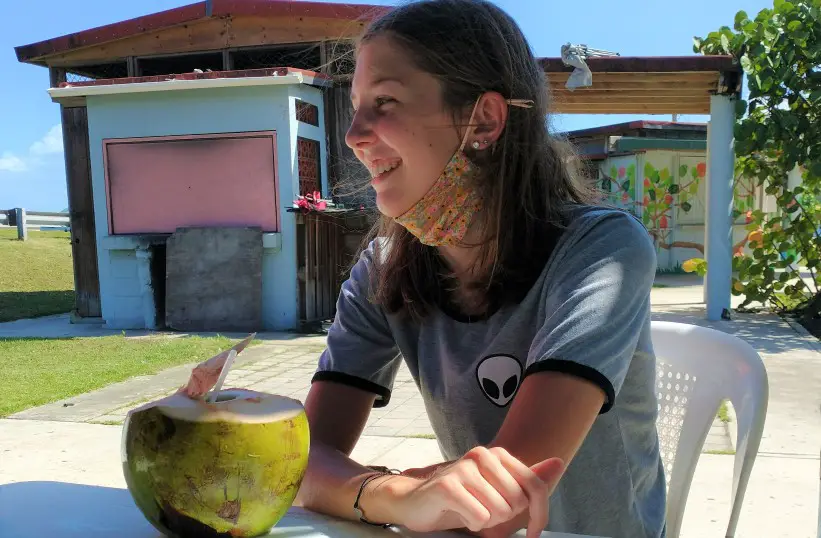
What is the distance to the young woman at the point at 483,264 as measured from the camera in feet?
3.94

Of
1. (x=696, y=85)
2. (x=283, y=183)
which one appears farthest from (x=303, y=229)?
(x=696, y=85)

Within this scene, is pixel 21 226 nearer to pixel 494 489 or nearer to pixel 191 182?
pixel 191 182

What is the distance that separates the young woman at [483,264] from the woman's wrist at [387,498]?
0.18 ft

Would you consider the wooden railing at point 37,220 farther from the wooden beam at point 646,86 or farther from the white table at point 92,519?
the white table at point 92,519

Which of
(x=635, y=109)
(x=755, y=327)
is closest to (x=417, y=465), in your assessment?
(x=755, y=327)

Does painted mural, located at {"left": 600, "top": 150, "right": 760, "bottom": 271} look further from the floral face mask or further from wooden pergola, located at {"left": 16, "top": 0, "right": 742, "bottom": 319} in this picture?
the floral face mask

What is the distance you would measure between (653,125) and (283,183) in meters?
8.83

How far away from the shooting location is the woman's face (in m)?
1.27

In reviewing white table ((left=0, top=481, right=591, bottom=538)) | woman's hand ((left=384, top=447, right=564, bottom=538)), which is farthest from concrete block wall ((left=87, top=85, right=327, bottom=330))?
woman's hand ((left=384, top=447, right=564, bottom=538))

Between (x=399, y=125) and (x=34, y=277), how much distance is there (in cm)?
1495

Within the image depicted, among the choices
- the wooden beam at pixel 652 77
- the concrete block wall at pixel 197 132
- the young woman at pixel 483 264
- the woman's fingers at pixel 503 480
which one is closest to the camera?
the woman's fingers at pixel 503 480

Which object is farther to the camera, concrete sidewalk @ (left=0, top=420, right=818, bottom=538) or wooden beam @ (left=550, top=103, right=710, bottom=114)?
wooden beam @ (left=550, top=103, right=710, bottom=114)

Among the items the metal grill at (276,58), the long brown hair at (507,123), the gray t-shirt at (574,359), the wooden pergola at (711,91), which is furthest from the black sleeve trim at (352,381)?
the metal grill at (276,58)

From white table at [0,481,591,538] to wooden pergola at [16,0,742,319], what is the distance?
6673mm
